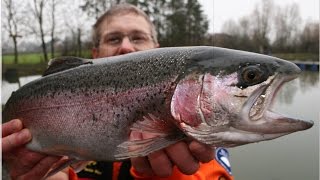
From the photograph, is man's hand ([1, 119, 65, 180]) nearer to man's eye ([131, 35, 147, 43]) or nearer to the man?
the man

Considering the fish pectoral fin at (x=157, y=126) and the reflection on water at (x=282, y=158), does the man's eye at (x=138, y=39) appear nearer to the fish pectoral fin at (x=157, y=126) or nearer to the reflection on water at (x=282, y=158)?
the fish pectoral fin at (x=157, y=126)

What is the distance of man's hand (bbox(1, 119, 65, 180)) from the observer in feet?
8.10

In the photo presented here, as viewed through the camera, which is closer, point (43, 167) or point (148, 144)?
point (148, 144)

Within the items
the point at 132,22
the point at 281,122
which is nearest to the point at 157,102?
the point at 281,122

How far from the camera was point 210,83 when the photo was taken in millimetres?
1921

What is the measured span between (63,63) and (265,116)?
130 cm

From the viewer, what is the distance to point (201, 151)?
2.14 metres

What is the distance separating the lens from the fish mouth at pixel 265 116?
1.78 m

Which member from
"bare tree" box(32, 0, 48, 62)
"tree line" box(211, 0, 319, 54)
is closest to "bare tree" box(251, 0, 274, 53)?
"tree line" box(211, 0, 319, 54)

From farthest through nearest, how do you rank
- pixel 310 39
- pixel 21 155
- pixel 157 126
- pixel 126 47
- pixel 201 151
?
1. pixel 310 39
2. pixel 126 47
3. pixel 21 155
4. pixel 201 151
5. pixel 157 126

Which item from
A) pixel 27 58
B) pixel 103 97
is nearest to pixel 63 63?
pixel 103 97

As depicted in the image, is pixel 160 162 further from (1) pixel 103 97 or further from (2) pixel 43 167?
(2) pixel 43 167

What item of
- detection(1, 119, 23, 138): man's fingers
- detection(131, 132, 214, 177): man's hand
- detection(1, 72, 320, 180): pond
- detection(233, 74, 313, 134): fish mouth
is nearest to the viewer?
detection(233, 74, 313, 134): fish mouth

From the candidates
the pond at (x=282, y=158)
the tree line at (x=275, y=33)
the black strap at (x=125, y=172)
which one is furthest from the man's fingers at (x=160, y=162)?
the tree line at (x=275, y=33)
